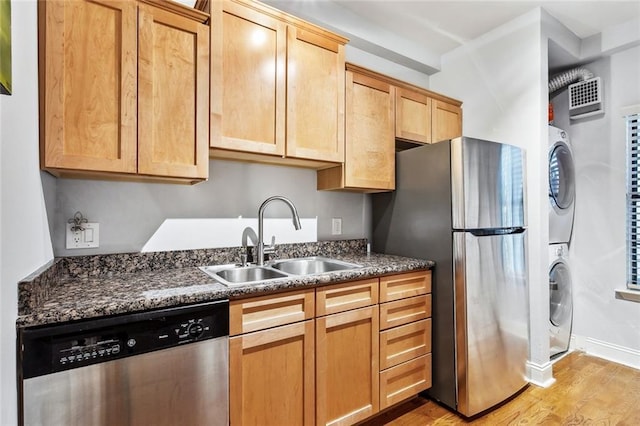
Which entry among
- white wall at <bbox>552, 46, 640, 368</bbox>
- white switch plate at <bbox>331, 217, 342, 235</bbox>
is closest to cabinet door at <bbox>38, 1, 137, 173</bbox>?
white switch plate at <bbox>331, 217, 342, 235</bbox>

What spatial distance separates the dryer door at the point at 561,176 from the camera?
8.50 feet

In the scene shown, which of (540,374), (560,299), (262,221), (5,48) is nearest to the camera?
(5,48)

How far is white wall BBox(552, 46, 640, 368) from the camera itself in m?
2.55

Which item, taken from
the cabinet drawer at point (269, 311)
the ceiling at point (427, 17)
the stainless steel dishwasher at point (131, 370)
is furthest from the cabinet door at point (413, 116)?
the stainless steel dishwasher at point (131, 370)

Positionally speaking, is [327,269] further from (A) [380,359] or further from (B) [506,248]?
(B) [506,248]

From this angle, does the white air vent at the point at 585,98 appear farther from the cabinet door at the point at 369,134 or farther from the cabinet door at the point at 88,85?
the cabinet door at the point at 88,85

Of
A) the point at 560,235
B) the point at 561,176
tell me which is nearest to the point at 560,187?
the point at 561,176

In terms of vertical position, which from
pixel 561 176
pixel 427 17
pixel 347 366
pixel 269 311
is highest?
pixel 427 17

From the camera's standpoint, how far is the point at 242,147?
165cm

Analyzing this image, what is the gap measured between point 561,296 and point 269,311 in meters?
2.66

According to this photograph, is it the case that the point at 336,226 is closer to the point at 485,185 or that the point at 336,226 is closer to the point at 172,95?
the point at 485,185

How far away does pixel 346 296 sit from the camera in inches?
66.2

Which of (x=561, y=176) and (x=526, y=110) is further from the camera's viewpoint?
(x=561, y=176)

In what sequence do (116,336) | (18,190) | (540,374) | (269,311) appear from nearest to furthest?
(18,190) → (116,336) → (269,311) → (540,374)
